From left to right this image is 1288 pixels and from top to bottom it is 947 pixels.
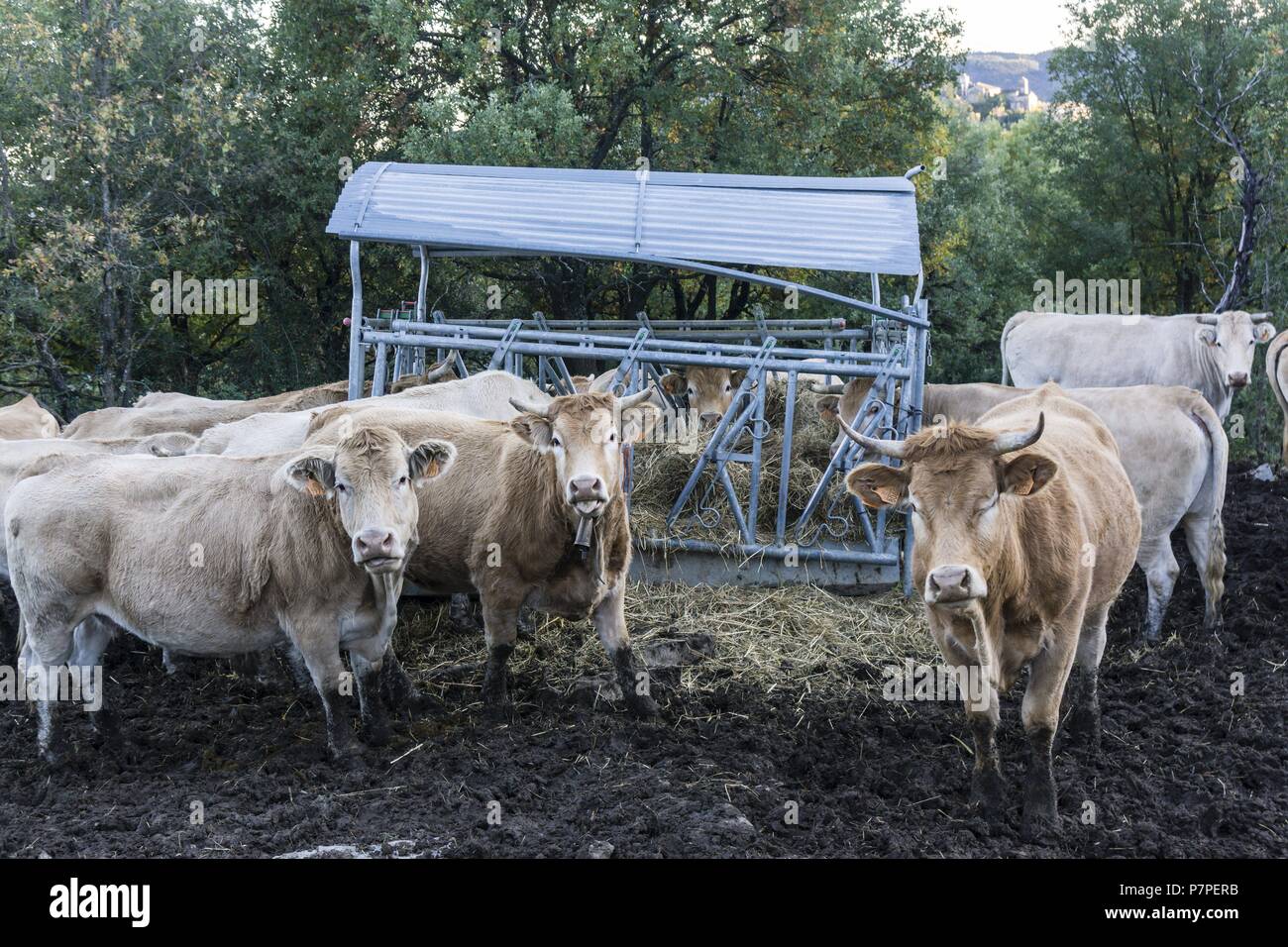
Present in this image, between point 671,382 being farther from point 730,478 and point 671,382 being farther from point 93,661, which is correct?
point 93,661

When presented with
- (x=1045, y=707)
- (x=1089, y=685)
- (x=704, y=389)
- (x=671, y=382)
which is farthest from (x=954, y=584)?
(x=704, y=389)

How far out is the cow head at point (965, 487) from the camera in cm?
477

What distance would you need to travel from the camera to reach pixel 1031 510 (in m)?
5.27

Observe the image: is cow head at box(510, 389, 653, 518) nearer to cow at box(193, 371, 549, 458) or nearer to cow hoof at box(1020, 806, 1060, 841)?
cow at box(193, 371, 549, 458)

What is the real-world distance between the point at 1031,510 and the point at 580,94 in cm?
1269

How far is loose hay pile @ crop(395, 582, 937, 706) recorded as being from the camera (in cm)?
747

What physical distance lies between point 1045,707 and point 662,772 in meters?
1.90

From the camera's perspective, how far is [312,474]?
6094mm

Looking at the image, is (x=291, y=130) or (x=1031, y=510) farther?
(x=291, y=130)

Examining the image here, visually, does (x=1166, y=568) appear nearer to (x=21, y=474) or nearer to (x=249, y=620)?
(x=249, y=620)

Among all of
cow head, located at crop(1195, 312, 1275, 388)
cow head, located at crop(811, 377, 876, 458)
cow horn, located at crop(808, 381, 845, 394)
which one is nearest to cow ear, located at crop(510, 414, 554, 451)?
cow head, located at crop(811, 377, 876, 458)

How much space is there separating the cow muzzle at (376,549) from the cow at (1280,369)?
874 centimetres
